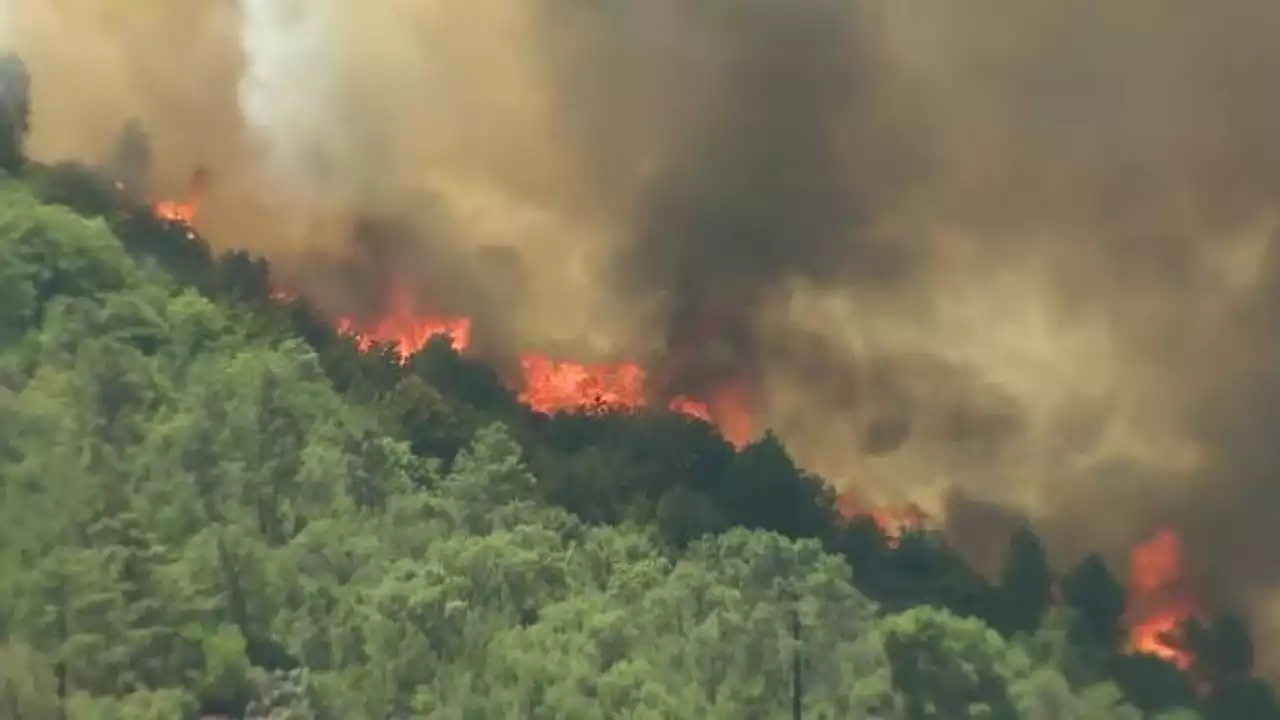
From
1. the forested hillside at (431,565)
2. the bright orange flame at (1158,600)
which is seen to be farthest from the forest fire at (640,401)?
the forested hillside at (431,565)

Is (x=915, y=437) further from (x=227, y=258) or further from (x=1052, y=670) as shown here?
(x=227, y=258)

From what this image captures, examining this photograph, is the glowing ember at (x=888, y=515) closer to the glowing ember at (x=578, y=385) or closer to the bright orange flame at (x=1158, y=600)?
the bright orange flame at (x=1158, y=600)

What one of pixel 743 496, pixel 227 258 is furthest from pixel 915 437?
pixel 227 258

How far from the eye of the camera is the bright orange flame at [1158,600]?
11578mm

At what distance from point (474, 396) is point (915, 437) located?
165 inches

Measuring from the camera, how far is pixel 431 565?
11828mm

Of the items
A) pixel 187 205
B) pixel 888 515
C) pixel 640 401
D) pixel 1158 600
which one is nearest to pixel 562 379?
pixel 640 401

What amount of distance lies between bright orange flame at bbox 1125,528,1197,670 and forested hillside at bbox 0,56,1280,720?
0.53 ft

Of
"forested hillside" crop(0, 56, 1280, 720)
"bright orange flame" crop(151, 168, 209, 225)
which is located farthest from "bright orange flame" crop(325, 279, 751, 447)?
"bright orange flame" crop(151, 168, 209, 225)

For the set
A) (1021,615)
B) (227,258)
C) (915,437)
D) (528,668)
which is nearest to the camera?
(528,668)

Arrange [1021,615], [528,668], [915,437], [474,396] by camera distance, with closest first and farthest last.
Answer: [528,668] < [1021,615] < [915,437] < [474,396]

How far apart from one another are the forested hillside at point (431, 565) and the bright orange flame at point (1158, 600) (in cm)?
16

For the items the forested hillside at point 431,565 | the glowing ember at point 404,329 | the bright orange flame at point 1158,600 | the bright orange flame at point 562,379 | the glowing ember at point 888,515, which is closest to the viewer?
the forested hillside at point 431,565

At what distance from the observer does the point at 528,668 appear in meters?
10.8
